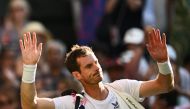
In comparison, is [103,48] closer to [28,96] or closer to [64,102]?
[64,102]

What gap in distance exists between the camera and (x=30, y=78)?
8141 millimetres

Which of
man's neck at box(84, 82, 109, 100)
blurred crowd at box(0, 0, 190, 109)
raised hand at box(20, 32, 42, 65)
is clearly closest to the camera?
raised hand at box(20, 32, 42, 65)

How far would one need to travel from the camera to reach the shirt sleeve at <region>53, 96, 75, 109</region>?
328 inches

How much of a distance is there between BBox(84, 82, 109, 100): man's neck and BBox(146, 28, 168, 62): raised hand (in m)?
0.62

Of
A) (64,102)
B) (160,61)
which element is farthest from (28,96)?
(160,61)

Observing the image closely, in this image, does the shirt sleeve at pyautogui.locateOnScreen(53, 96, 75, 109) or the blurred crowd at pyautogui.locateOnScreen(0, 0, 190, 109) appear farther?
the blurred crowd at pyautogui.locateOnScreen(0, 0, 190, 109)

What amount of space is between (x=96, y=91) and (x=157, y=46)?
760 mm

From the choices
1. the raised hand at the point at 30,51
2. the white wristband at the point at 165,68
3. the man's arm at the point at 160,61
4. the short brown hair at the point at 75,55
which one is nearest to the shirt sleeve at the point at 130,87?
the man's arm at the point at 160,61

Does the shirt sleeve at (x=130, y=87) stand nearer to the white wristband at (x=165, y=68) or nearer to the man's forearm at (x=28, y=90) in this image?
the white wristband at (x=165, y=68)

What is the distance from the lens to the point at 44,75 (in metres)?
12.4

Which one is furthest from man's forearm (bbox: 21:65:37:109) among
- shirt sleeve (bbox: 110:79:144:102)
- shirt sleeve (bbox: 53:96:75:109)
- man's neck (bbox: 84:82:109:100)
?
shirt sleeve (bbox: 110:79:144:102)

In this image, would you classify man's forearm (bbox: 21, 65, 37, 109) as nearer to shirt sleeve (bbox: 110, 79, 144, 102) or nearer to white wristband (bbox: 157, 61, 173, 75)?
shirt sleeve (bbox: 110, 79, 144, 102)

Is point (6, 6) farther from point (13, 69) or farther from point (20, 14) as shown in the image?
point (13, 69)

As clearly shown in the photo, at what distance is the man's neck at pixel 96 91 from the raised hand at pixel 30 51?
661 millimetres
